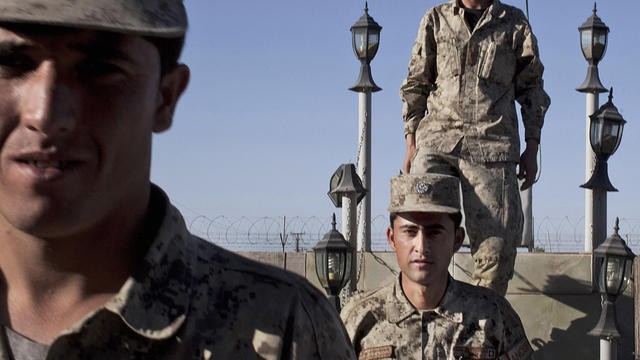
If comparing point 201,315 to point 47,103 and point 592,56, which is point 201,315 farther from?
point 592,56

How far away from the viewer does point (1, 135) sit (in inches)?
54.1

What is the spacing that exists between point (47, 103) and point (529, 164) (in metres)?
5.19

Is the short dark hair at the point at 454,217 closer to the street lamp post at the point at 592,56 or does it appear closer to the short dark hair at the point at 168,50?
the short dark hair at the point at 168,50

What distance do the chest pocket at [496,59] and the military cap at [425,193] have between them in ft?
2.98

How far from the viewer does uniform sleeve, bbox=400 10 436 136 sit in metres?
6.36

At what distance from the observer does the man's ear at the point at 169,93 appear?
1.54 m

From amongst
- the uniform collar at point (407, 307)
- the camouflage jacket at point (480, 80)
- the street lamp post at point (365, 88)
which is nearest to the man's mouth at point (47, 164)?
the uniform collar at point (407, 307)

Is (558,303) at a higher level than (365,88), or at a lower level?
lower

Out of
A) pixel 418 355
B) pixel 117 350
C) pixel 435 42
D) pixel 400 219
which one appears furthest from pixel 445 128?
pixel 117 350

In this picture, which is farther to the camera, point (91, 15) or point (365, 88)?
point (365, 88)

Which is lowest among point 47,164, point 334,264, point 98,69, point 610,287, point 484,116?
point 610,287

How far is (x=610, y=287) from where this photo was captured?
754cm

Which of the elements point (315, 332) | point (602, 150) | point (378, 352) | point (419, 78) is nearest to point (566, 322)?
point (602, 150)

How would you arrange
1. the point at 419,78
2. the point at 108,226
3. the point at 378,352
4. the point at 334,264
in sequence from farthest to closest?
the point at 334,264 < the point at 419,78 < the point at 378,352 < the point at 108,226
